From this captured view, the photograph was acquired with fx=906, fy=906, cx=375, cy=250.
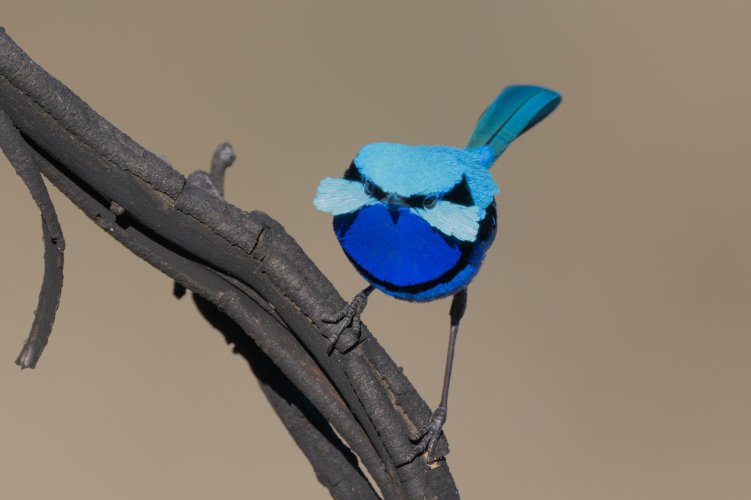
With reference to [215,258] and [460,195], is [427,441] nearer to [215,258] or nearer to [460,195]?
[215,258]

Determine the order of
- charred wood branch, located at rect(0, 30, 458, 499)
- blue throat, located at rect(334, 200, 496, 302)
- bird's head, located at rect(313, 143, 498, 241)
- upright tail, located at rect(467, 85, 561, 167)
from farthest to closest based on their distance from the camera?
upright tail, located at rect(467, 85, 561, 167), blue throat, located at rect(334, 200, 496, 302), bird's head, located at rect(313, 143, 498, 241), charred wood branch, located at rect(0, 30, 458, 499)

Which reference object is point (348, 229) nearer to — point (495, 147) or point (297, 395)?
point (297, 395)

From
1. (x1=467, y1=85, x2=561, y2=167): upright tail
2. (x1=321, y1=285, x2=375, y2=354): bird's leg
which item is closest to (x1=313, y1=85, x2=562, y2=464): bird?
(x1=321, y1=285, x2=375, y2=354): bird's leg

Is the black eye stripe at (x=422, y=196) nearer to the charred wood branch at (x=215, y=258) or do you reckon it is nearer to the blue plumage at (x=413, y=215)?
the blue plumage at (x=413, y=215)

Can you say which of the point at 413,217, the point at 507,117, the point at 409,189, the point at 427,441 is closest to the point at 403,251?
the point at 413,217

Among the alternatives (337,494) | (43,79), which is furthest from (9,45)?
(337,494)

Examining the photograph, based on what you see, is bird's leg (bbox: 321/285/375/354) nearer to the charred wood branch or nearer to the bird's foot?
the charred wood branch
